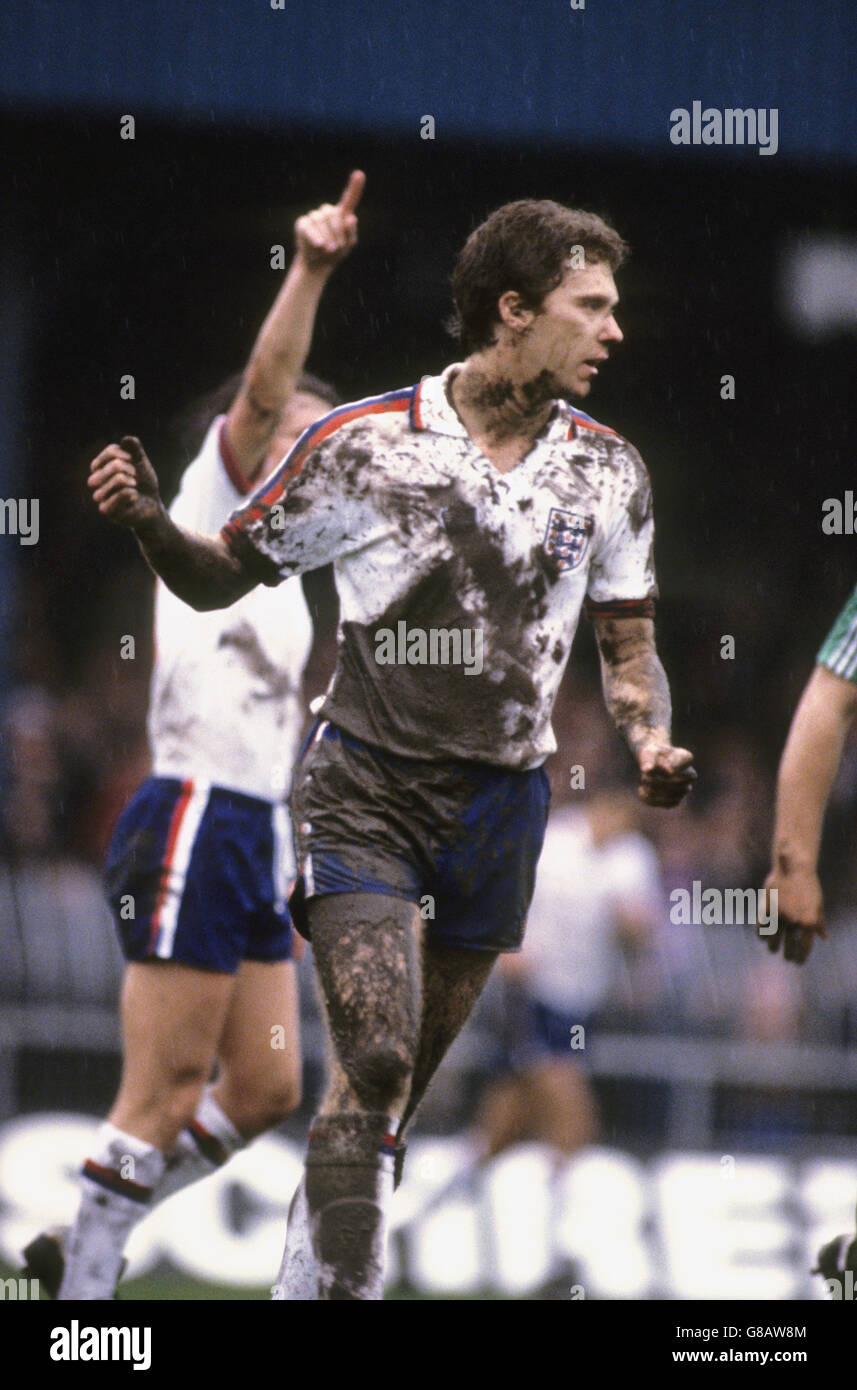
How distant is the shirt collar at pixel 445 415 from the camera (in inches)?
197

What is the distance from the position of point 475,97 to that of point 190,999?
5087mm

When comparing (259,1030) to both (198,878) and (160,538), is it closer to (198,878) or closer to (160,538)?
(198,878)

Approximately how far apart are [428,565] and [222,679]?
1.33 metres

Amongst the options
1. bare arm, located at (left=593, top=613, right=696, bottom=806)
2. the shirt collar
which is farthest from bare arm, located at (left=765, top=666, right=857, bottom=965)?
the shirt collar

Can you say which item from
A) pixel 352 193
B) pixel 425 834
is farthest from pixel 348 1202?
pixel 352 193

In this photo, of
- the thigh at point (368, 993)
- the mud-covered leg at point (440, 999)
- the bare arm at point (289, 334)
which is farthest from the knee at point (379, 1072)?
the bare arm at point (289, 334)

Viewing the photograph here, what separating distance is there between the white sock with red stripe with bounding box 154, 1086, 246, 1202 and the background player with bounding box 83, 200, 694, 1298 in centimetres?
125

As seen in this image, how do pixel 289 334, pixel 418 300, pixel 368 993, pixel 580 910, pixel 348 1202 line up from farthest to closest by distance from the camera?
1. pixel 418 300
2. pixel 580 910
3. pixel 289 334
4. pixel 368 993
5. pixel 348 1202

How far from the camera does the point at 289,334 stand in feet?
17.9

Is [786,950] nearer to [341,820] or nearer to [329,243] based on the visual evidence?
[341,820]

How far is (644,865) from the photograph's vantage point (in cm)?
895

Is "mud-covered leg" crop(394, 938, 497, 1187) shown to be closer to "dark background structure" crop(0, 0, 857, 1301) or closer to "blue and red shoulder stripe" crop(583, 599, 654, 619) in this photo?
"blue and red shoulder stripe" crop(583, 599, 654, 619)

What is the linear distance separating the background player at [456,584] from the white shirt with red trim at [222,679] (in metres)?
1.04
